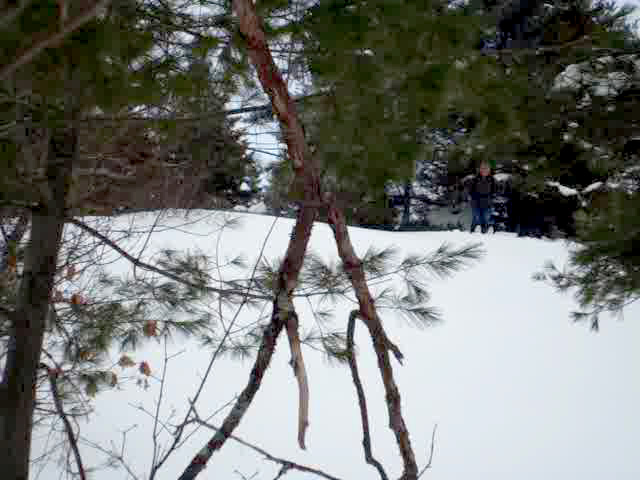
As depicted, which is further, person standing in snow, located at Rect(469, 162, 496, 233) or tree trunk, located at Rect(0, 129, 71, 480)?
person standing in snow, located at Rect(469, 162, 496, 233)

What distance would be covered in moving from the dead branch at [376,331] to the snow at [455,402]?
6.07 feet

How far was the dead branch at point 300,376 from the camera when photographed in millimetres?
840

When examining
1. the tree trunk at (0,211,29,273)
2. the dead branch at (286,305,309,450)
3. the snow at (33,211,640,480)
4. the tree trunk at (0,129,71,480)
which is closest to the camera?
the dead branch at (286,305,309,450)

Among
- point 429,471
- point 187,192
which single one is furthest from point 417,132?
point 429,471

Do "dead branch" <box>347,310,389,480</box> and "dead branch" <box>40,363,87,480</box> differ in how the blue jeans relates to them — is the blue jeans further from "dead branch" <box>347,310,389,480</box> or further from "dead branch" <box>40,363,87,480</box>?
"dead branch" <box>347,310,389,480</box>

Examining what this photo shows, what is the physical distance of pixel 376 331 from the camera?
99 centimetres

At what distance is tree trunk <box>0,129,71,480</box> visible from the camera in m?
2.10

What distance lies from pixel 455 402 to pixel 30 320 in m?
3.54

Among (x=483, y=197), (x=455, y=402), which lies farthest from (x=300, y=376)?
(x=483, y=197)

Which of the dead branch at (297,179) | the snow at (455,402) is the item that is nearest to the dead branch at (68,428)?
the dead branch at (297,179)

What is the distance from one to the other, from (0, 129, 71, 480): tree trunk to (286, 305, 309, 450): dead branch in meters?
1.54

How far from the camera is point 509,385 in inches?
191

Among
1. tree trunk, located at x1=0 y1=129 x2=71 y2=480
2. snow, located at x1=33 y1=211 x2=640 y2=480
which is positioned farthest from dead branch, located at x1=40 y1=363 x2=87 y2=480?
snow, located at x1=33 y1=211 x2=640 y2=480

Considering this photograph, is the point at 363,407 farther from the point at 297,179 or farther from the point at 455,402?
the point at 455,402
